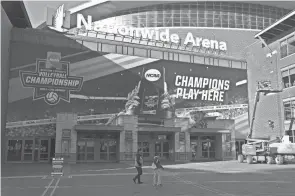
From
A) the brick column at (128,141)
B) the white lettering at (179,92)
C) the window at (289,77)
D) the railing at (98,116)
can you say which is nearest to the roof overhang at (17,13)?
the railing at (98,116)

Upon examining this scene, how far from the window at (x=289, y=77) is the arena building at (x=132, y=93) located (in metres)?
0.18

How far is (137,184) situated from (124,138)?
1876 centimetres

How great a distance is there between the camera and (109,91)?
37375mm

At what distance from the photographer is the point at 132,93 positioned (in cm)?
3794

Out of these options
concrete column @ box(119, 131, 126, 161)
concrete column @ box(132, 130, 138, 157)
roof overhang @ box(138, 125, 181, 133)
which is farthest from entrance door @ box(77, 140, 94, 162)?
roof overhang @ box(138, 125, 181, 133)

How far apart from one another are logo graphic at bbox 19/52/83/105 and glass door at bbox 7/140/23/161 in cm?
502

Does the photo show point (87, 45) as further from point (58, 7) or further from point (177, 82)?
point (177, 82)

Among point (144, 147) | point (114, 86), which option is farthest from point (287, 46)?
point (114, 86)

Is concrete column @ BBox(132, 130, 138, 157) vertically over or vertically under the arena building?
under

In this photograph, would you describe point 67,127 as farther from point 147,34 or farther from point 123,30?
point 147,34

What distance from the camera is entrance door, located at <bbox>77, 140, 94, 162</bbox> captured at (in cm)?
3528

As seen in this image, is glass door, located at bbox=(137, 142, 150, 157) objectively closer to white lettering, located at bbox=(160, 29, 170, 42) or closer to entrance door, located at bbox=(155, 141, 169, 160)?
entrance door, located at bbox=(155, 141, 169, 160)

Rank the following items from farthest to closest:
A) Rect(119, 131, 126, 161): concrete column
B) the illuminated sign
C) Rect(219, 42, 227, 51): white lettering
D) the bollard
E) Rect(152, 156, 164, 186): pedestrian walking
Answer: Rect(219, 42, 227, 51): white lettering, the illuminated sign, Rect(119, 131, 126, 161): concrete column, the bollard, Rect(152, 156, 164, 186): pedestrian walking

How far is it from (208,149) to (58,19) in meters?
23.9
